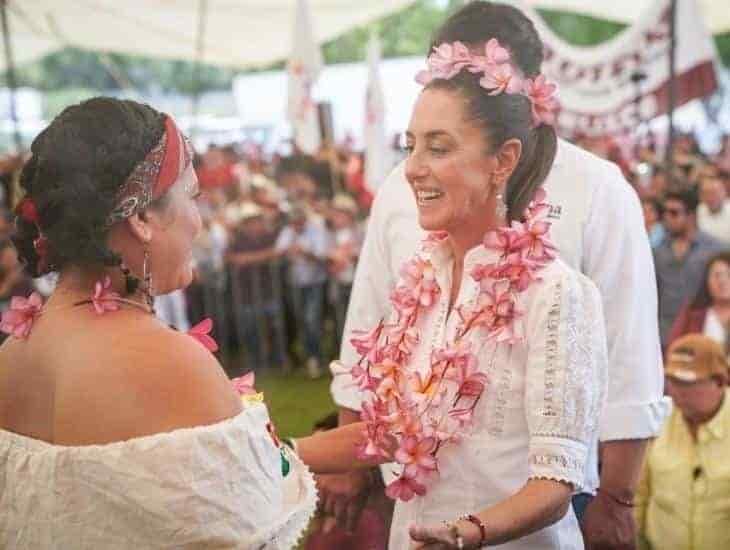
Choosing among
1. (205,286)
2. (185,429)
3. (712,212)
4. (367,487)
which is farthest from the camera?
(205,286)

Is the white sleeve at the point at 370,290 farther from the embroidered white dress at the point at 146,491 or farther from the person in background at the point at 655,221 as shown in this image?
the person in background at the point at 655,221

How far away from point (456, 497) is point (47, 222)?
34.0 inches

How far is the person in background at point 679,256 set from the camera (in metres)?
6.46

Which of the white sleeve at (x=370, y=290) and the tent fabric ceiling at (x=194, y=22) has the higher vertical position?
the white sleeve at (x=370, y=290)

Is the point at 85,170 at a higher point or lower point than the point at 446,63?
lower

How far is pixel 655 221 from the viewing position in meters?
7.17

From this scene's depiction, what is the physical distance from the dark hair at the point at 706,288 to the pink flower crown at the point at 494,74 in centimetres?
411

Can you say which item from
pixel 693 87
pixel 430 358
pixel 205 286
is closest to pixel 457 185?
pixel 430 358

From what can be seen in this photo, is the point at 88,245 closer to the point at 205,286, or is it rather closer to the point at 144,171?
the point at 144,171

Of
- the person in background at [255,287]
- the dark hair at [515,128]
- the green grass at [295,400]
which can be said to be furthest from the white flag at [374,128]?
the dark hair at [515,128]

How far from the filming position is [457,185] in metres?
2.25

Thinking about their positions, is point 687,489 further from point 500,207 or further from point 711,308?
point 500,207

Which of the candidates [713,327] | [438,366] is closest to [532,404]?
[438,366]

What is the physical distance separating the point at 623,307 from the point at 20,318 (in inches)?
51.6
